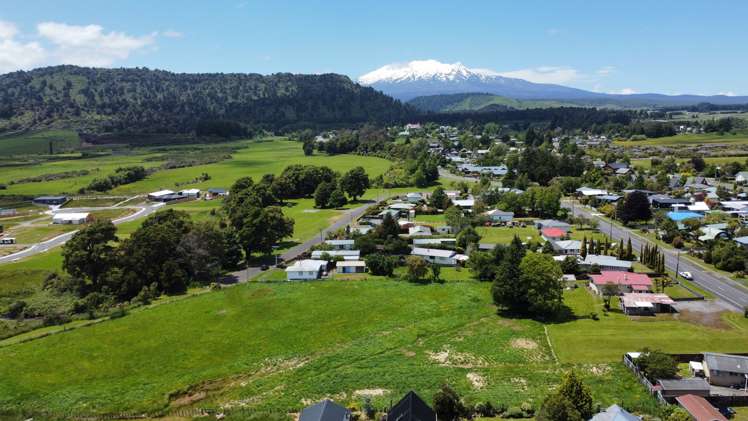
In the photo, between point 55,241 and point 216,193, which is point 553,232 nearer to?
point 216,193

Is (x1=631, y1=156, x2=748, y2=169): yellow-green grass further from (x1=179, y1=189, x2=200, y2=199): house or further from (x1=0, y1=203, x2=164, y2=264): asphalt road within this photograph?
(x1=0, y1=203, x2=164, y2=264): asphalt road

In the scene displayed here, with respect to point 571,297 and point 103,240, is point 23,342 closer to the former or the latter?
point 103,240

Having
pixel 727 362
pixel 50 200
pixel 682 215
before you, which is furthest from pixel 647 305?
pixel 50 200

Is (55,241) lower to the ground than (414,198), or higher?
lower

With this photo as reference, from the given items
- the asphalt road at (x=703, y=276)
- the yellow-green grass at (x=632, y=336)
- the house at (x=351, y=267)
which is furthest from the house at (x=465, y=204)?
the yellow-green grass at (x=632, y=336)

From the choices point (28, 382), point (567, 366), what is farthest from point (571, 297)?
point (28, 382)

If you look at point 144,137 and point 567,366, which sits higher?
point 144,137
